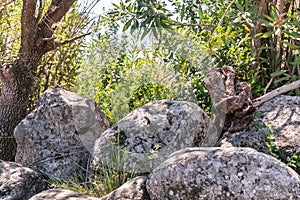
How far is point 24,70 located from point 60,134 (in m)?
1.72

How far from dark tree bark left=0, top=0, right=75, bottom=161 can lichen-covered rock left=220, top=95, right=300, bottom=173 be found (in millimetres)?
3124

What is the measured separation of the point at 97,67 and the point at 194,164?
3156 millimetres

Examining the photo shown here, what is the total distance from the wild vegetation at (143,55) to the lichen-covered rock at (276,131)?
0.62 metres

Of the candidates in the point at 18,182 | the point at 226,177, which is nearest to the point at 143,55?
the point at 18,182

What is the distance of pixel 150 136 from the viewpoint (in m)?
4.71

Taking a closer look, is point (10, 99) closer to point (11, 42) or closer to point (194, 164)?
point (11, 42)

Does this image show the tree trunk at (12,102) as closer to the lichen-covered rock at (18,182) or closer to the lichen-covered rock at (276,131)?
the lichen-covered rock at (18,182)

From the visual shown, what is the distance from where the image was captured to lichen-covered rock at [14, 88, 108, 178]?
5238mm

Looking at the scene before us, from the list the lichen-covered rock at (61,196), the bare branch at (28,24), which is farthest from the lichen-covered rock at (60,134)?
the bare branch at (28,24)

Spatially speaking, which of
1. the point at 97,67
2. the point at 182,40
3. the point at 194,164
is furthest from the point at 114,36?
the point at 194,164

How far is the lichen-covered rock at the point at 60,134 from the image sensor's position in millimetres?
5238

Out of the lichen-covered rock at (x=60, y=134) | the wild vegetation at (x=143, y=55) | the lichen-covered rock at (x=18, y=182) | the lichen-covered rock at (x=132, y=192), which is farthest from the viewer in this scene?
the wild vegetation at (x=143, y=55)

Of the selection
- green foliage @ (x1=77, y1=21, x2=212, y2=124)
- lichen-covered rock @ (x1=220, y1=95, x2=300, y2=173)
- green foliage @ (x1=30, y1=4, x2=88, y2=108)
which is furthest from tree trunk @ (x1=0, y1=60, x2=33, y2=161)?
lichen-covered rock @ (x1=220, y1=95, x2=300, y2=173)

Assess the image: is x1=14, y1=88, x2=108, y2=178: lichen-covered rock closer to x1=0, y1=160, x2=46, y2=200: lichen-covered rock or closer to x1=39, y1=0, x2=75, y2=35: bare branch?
x1=0, y1=160, x2=46, y2=200: lichen-covered rock
